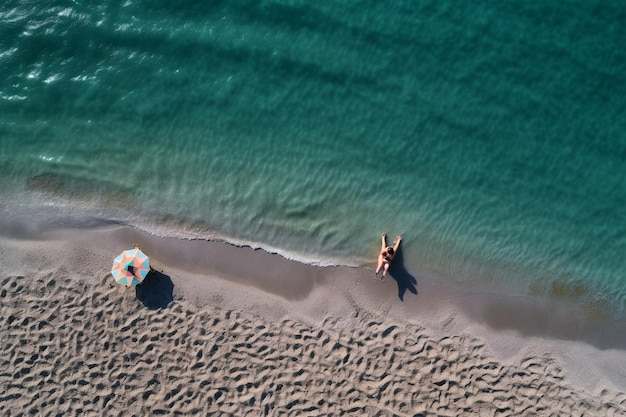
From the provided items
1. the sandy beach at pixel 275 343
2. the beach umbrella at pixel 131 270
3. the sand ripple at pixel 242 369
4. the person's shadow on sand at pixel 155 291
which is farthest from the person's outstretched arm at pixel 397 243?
the beach umbrella at pixel 131 270

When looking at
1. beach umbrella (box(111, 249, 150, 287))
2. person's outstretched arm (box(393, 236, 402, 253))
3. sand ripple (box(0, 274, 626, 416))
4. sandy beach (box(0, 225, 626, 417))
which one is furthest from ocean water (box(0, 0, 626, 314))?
sand ripple (box(0, 274, 626, 416))

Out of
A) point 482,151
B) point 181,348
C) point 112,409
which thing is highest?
point 482,151

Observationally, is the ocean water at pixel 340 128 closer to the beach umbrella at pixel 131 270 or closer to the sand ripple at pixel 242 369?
the beach umbrella at pixel 131 270

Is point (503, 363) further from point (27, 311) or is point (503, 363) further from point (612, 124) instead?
point (27, 311)

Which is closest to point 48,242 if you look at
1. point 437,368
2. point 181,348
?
point 181,348

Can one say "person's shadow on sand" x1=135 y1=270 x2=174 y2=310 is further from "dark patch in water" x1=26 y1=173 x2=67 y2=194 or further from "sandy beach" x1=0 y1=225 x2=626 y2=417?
"dark patch in water" x1=26 y1=173 x2=67 y2=194

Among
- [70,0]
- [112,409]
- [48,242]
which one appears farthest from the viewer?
[70,0]
